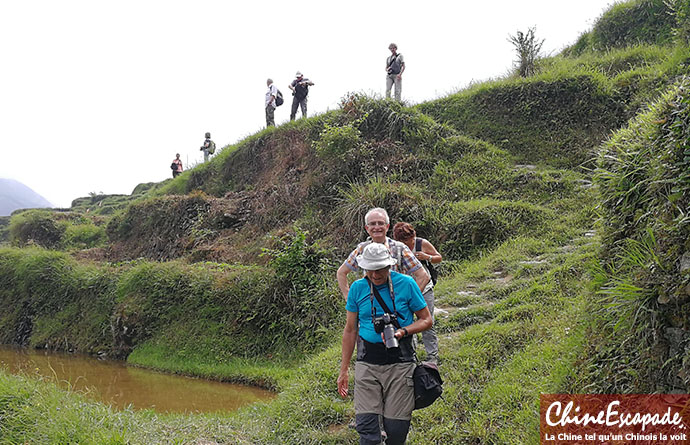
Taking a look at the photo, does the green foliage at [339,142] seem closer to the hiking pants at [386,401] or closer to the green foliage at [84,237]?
the hiking pants at [386,401]

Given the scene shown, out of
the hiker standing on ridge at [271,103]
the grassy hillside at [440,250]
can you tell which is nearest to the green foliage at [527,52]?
the grassy hillside at [440,250]

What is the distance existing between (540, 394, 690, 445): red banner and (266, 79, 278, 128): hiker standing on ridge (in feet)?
47.1

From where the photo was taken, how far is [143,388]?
861 centimetres

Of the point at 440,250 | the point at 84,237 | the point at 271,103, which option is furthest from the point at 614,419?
the point at 84,237

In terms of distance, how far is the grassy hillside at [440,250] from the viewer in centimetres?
370

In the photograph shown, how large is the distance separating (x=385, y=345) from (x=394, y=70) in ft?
37.7

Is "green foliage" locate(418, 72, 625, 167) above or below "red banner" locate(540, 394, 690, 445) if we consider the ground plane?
above

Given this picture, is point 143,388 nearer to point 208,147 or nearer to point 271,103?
point 271,103

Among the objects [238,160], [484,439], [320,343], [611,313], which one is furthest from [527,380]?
[238,160]

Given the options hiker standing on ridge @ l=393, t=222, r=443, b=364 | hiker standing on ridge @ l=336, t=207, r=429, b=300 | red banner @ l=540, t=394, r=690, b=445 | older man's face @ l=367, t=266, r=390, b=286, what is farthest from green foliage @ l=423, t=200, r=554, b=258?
older man's face @ l=367, t=266, r=390, b=286

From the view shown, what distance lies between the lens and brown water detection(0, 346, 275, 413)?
7551 mm

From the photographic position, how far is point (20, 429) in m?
5.10

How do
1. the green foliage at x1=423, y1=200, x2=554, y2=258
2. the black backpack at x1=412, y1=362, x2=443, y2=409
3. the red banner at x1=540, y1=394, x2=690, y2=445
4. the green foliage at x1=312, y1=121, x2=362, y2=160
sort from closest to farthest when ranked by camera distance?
the red banner at x1=540, y1=394, x2=690, y2=445, the black backpack at x1=412, y1=362, x2=443, y2=409, the green foliage at x1=423, y1=200, x2=554, y2=258, the green foliage at x1=312, y1=121, x2=362, y2=160

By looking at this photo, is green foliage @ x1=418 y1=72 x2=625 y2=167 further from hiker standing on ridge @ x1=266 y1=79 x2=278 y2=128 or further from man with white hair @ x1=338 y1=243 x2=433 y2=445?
man with white hair @ x1=338 y1=243 x2=433 y2=445
